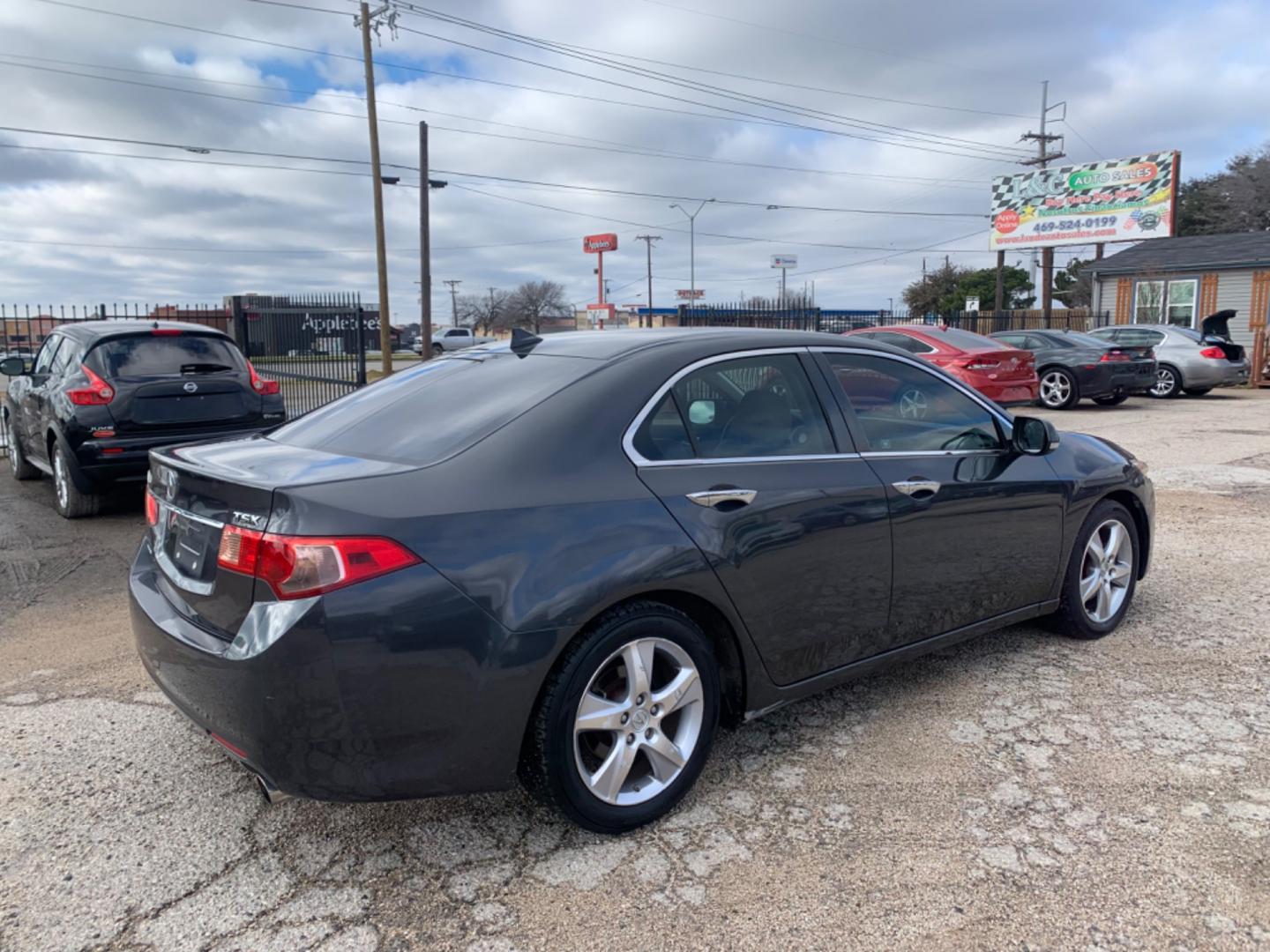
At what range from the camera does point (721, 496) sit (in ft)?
9.88

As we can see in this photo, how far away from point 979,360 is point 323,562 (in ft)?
42.2

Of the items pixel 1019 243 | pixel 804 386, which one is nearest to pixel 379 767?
pixel 804 386

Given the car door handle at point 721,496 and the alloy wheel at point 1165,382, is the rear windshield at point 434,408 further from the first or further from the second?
the alloy wheel at point 1165,382

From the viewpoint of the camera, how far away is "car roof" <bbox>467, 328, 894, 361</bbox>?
3.32 m

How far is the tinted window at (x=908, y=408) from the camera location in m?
3.67

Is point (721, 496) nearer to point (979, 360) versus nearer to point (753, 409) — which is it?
point (753, 409)

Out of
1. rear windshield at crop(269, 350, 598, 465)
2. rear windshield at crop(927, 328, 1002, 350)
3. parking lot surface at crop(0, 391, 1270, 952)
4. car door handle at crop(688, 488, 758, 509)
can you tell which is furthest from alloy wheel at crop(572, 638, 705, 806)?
rear windshield at crop(927, 328, 1002, 350)

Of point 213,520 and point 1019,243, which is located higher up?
point 1019,243

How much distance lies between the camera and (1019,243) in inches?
1439

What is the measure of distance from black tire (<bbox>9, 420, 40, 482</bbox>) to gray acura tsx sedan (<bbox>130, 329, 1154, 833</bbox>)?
7.30 metres

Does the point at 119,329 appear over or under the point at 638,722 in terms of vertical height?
over

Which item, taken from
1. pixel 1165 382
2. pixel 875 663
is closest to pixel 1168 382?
pixel 1165 382

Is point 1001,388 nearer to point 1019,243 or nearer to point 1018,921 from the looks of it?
point 1018,921

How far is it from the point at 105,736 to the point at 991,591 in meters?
3.55
